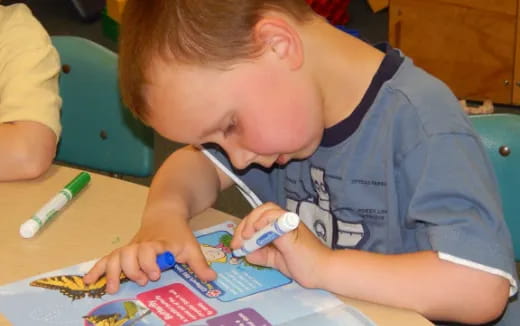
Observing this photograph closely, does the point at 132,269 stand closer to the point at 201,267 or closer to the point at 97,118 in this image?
the point at 201,267

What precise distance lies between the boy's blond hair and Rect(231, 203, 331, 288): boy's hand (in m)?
0.16

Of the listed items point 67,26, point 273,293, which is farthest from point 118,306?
point 67,26

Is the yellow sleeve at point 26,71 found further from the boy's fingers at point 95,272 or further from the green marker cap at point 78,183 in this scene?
the boy's fingers at point 95,272

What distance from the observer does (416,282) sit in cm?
91

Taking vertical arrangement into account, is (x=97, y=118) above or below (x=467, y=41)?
above

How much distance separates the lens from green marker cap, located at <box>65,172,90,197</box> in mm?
1124

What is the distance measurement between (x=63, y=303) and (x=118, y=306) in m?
0.06

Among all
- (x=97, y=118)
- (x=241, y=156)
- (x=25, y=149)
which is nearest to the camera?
(x=241, y=156)

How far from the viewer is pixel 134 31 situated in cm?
93

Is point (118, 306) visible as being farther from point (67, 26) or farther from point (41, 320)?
point (67, 26)

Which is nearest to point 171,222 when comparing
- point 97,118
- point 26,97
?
point 26,97

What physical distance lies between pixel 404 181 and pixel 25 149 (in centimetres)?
55

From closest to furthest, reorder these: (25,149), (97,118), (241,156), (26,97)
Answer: (241,156) < (25,149) < (26,97) < (97,118)

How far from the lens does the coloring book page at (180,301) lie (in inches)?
34.0
